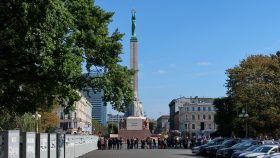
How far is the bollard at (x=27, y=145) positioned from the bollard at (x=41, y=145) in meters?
1.18

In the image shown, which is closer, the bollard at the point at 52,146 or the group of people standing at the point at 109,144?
the bollard at the point at 52,146

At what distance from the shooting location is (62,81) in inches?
1044

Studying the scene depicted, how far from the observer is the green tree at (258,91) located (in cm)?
6612

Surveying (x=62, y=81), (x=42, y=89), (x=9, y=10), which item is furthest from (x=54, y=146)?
(x=9, y=10)

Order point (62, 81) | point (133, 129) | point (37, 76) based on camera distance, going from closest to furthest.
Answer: point (62, 81), point (37, 76), point (133, 129)

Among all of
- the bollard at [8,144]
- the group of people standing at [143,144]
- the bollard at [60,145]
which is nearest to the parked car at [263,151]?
the bollard at [60,145]

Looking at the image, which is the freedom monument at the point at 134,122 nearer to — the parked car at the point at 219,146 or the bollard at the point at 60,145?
the parked car at the point at 219,146

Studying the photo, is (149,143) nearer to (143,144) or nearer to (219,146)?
(143,144)

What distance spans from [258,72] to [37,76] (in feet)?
161

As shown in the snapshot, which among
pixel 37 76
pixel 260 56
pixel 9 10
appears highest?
pixel 260 56

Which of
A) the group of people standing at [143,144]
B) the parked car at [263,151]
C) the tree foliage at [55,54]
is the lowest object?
the group of people standing at [143,144]

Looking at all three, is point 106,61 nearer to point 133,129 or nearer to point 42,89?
point 42,89

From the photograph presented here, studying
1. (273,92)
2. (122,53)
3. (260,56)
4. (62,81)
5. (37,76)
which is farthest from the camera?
(260,56)

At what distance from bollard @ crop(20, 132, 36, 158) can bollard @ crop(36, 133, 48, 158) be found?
1.18 meters
